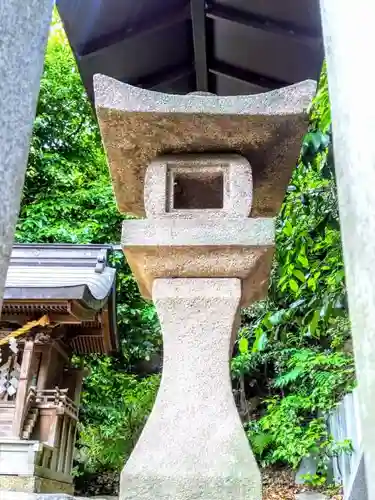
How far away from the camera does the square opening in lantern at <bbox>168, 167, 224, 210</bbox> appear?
1.51 meters

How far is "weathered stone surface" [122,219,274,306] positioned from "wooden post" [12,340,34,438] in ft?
11.3

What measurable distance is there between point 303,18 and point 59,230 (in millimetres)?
6045

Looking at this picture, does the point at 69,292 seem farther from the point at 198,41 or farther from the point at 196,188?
the point at 196,188

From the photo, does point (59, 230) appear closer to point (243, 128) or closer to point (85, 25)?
point (85, 25)

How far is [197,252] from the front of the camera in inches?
54.4

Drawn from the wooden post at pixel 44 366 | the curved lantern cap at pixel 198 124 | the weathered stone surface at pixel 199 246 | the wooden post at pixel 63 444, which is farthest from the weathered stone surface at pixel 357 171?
the wooden post at pixel 63 444

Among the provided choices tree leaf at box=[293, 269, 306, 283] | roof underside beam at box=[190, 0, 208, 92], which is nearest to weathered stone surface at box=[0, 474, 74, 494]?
tree leaf at box=[293, 269, 306, 283]

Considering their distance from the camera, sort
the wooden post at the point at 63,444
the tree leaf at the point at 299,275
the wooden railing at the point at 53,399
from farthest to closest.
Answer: the wooden post at the point at 63,444 → the wooden railing at the point at 53,399 → the tree leaf at the point at 299,275

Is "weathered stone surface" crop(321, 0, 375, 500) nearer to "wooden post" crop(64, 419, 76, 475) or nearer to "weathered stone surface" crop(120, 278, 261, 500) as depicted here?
"weathered stone surface" crop(120, 278, 261, 500)

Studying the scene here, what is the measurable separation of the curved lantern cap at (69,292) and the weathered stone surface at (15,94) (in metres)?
3.16

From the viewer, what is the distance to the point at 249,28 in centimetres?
221

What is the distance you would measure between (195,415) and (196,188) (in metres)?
0.77

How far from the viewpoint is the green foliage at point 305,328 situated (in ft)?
8.63

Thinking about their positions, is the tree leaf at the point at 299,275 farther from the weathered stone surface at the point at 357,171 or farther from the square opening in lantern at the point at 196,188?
the weathered stone surface at the point at 357,171
